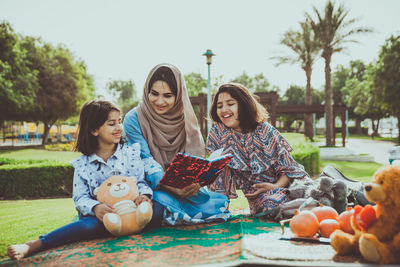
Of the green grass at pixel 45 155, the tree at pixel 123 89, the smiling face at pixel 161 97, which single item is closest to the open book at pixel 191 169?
the smiling face at pixel 161 97

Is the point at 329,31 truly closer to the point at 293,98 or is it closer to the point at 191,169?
the point at 191,169

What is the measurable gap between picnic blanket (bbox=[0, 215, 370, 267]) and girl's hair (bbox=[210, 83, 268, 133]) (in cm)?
114

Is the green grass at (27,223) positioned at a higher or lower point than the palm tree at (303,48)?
lower

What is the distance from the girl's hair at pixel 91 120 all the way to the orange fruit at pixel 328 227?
2178mm

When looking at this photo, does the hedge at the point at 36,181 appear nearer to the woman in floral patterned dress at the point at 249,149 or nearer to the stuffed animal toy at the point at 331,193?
the woman in floral patterned dress at the point at 249,149

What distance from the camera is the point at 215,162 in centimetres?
277

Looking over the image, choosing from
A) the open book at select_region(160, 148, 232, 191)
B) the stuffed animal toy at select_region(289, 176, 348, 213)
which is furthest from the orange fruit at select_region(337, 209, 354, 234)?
the open book at select_region(160, 148, 232, 191)

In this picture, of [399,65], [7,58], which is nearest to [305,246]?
[7,58]

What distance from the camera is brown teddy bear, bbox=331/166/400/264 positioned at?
180 cm

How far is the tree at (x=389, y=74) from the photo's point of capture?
24.4 m

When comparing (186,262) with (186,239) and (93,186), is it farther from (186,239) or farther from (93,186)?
(93,186)

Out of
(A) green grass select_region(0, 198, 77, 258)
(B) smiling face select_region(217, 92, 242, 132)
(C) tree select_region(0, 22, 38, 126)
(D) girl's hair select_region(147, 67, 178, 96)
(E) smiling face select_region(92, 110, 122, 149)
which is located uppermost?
(C) tree select_region(0, 22, 38, 126)

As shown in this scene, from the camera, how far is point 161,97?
12.1 ft

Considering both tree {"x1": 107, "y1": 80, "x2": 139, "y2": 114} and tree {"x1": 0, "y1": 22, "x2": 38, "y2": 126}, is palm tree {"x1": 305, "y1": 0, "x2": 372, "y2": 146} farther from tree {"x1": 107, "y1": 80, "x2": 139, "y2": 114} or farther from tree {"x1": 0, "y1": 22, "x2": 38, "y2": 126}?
tree {"x1": 107, "y1": 80, "x2": 139, "y2": 114}
